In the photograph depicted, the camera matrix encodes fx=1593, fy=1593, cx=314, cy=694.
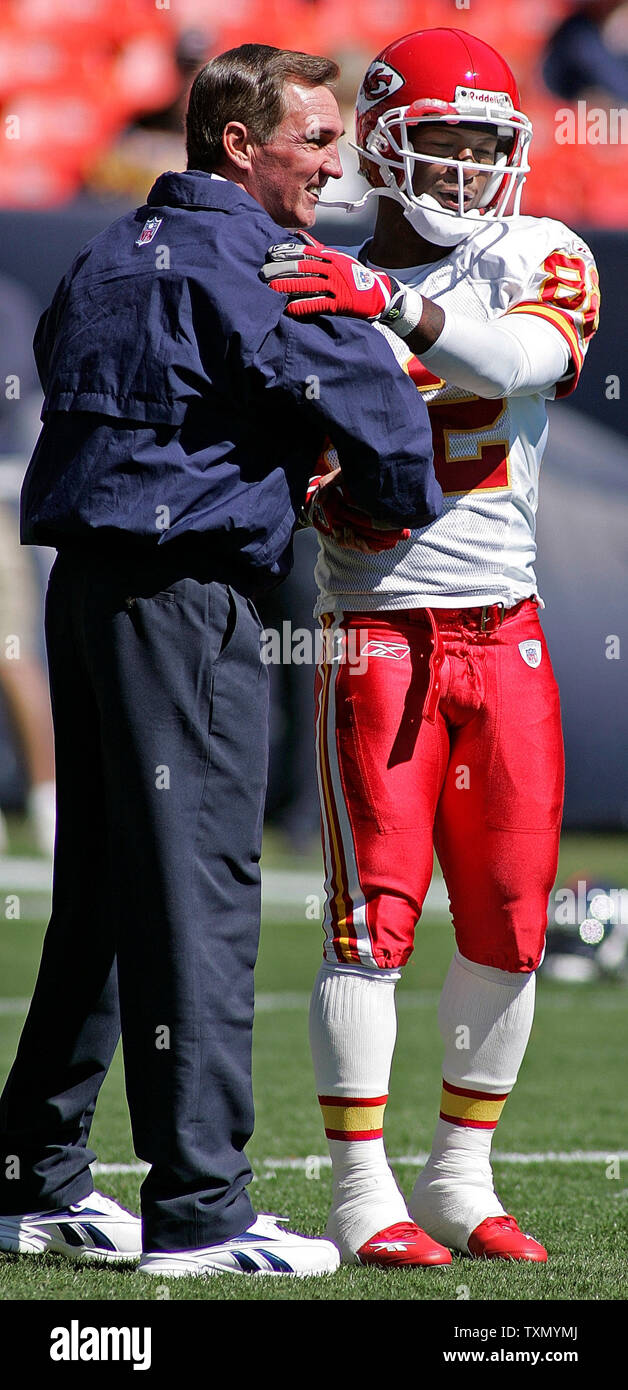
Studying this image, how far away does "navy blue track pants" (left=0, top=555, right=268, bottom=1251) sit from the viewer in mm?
Answer: 1876

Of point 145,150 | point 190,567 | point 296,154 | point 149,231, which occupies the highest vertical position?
point 145,150

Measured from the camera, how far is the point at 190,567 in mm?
1908

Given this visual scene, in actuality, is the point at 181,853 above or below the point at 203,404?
below

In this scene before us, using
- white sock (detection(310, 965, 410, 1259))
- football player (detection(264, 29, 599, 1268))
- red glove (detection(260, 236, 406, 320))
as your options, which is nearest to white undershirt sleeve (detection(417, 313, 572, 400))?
football player (detection(264, 29, 599, 1268))

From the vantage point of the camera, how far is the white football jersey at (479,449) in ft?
7.24

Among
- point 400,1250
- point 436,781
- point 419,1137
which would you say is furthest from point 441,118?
point 419,1137

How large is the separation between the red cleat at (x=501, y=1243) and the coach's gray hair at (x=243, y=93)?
1457mm

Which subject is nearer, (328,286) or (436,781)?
(328,286)

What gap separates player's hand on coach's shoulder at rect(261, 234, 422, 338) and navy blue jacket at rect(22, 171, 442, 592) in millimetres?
19

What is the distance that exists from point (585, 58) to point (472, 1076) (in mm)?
9824

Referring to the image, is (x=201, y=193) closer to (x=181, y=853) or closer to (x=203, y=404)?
(x=203, y=404)

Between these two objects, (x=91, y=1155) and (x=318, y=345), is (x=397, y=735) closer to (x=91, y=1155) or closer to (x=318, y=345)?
(x=318, y=345)

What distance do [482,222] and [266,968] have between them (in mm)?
3691

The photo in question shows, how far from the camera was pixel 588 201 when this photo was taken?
34.8ft
